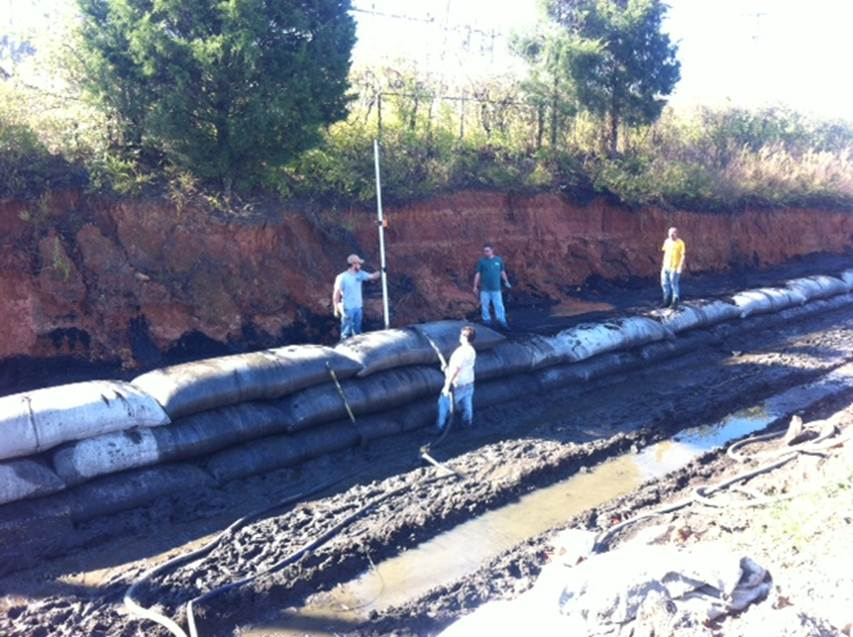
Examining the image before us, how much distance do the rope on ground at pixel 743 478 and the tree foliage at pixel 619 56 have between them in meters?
9.92

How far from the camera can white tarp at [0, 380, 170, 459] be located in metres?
5.89

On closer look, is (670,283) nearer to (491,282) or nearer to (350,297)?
(491,282)

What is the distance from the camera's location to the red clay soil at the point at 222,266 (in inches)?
354

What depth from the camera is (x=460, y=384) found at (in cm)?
840

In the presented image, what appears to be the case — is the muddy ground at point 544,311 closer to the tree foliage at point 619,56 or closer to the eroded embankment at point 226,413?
the eroded embankment at point 226,413

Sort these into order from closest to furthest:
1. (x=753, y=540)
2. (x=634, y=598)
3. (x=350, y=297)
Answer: (x=634, y=598)
(x=753, y=540)
(x=350, y=297)

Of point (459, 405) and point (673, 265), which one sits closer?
point (459, 405)

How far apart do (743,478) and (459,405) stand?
10.3 feet

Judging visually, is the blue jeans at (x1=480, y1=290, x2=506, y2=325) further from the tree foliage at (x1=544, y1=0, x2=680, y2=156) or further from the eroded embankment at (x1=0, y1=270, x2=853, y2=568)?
the tree foliage at (x1=544, y1=0, x2=680, y2=156)

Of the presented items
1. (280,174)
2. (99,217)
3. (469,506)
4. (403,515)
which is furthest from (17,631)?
(280,174)

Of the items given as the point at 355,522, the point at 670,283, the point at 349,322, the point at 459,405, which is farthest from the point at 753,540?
the point at 670,283

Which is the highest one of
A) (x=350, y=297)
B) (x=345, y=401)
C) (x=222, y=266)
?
(x=222, y=266)

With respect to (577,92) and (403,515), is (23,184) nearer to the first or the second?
(403,515)

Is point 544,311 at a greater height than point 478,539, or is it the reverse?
point 544,311
